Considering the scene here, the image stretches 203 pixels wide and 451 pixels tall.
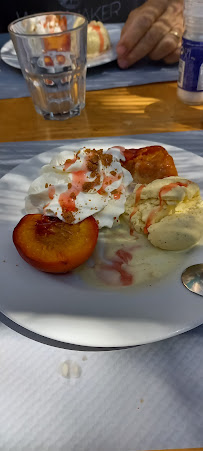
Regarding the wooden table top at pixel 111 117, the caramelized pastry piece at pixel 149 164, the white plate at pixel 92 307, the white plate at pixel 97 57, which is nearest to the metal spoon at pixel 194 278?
the white plate at pixel 92 307

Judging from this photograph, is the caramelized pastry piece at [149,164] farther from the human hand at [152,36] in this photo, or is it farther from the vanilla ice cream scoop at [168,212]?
the human hand at [152,36]

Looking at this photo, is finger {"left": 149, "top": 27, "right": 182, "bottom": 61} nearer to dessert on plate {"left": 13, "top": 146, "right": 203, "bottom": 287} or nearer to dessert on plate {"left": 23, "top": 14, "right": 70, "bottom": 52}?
dessert on plate {"left": 23, "top": 14, "right": 70, "bottom": 52}

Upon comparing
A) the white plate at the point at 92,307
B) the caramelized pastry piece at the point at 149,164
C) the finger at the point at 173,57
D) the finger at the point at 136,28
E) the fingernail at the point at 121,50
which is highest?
the finger at the point at 136,28

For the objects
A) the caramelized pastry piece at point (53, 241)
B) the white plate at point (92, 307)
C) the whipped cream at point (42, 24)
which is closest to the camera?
the white plate at point (92, 307)

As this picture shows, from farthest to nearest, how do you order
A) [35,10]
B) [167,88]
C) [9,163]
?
[35,10], [167,88], [9,163]

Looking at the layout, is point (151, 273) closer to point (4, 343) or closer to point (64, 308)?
point (64, 308)

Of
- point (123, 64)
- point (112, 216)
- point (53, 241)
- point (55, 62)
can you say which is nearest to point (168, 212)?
point (112, 216)

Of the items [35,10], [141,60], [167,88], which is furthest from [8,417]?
[35,10]
